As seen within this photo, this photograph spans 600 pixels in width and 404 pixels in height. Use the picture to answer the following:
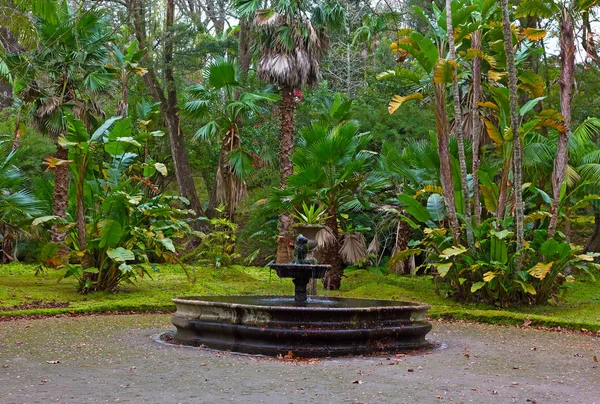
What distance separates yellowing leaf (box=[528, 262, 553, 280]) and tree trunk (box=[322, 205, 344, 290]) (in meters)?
5.15

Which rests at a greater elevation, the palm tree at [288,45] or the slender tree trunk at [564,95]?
the palm tree at [288,45]

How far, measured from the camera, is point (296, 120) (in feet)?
90.6

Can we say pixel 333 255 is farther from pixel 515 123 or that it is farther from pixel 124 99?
pixel 124 99

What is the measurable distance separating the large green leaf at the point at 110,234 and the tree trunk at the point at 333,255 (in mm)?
5098

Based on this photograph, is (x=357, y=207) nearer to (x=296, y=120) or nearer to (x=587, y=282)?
(x=587, y=282)

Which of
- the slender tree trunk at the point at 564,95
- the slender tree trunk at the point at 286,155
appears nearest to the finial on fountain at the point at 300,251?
the slender tree trunk at the point at 564,95

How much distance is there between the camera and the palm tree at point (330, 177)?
685 inches

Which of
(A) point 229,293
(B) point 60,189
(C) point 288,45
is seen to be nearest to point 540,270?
(A) point 229,293

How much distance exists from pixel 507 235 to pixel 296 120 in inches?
571

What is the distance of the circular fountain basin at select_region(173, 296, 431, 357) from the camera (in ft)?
30.2

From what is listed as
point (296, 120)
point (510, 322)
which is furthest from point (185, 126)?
point (510, 322)

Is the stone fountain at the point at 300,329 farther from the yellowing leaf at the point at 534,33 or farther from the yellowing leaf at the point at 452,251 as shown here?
the yellowing leaf at the point at 534,33

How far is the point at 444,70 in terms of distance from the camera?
Answer: 13898mm

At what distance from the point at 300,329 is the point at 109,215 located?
8.03 metres
